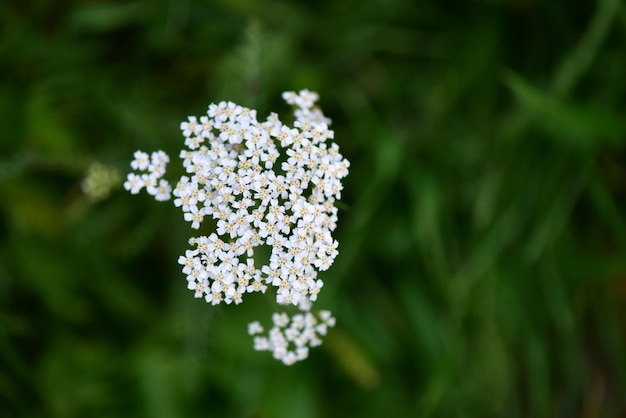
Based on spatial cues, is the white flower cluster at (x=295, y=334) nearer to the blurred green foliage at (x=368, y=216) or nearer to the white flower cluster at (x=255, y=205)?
the white flower cluster at (x=255, y=205)

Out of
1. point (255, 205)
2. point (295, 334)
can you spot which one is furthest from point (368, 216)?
point (255, 205)

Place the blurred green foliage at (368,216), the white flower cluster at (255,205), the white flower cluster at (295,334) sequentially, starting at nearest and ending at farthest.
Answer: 1. the white flower cluster at (255,205)
2. the white flower cluster at (295,334)
3. the blurred green foliage at (368,216)

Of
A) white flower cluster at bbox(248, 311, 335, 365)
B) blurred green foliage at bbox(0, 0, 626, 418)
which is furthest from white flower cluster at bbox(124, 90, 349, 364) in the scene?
blurred green foliage at bbox(0, 0, 626, 418)

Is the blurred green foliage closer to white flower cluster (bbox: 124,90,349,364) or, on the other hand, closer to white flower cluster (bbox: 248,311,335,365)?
white flower cluster (bbox: 248,311,335,365)

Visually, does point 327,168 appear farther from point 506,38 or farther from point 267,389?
point 506,38

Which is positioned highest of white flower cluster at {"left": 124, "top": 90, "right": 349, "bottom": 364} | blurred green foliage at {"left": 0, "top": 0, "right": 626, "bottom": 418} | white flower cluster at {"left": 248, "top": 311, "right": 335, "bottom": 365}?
blurred green foliage at {"left": 0, "top": 0, "right": 626, "bottom": 418}

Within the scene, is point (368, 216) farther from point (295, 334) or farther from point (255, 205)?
point (255, 205)

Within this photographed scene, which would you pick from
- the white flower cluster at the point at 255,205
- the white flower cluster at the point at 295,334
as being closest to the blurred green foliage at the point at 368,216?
the white flower cluster at the point at 295,334

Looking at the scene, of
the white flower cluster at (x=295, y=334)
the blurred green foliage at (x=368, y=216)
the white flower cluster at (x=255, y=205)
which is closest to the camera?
the white flower cluster at (x=255, y=205)

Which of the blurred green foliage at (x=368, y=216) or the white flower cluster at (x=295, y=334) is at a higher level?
the blurred green foliage at (x=368, y=216)

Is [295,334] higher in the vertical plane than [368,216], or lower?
lower
